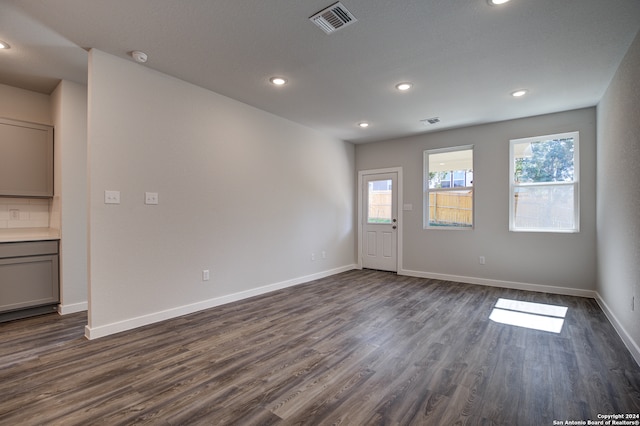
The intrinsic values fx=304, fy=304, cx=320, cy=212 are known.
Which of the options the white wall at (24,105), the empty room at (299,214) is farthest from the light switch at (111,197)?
the white wall at (24,105)

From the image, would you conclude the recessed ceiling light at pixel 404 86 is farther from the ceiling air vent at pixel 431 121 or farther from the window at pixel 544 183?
the window at pixel 544 183

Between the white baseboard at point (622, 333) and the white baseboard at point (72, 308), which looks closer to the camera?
the white baseboard at point (622, 333)

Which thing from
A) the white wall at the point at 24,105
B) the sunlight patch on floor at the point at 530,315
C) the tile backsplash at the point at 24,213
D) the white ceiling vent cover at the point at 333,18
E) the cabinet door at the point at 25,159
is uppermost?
the white ceiling vent cover at the point at 333,18

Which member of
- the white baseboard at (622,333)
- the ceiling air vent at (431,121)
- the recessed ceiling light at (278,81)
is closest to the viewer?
the white baseboard at (622,333)

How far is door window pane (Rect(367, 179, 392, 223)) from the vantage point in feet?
19.9

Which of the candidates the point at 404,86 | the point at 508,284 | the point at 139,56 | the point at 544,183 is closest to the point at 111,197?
the point at 139,56

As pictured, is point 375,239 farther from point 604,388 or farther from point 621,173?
point 604,388

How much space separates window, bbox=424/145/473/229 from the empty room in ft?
0.16

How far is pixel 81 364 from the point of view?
2.31 m

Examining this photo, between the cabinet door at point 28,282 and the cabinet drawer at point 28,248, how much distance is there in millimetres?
51

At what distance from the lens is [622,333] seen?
2.79m

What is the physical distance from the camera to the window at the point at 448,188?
518 cm

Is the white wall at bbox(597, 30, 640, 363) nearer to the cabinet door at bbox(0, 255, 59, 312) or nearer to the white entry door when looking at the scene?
the white entry door

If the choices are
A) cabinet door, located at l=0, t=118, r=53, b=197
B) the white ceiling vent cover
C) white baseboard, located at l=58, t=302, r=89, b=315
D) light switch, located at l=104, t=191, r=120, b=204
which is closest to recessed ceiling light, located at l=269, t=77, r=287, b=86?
the white ceiling vent cover
